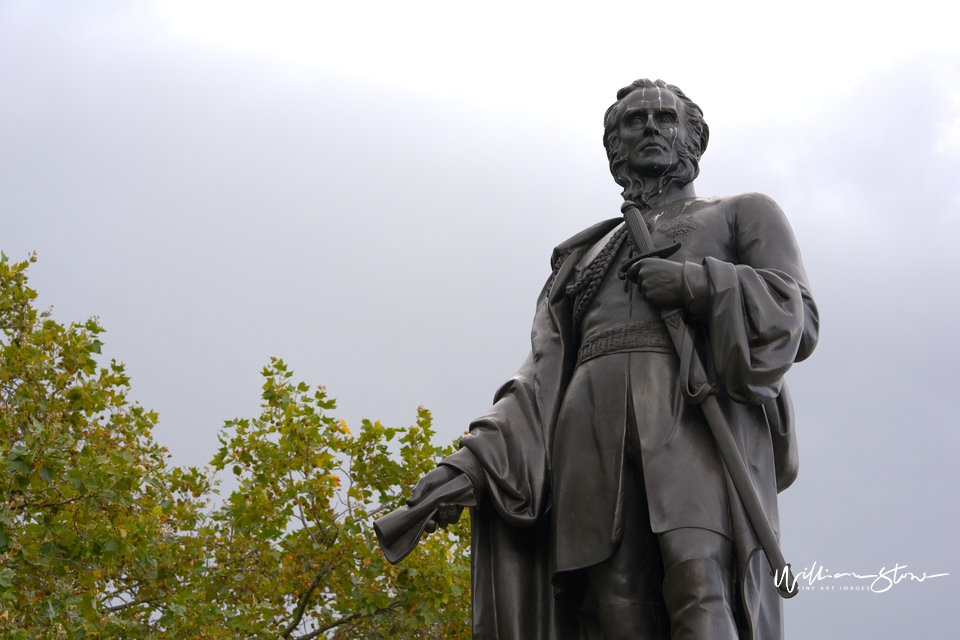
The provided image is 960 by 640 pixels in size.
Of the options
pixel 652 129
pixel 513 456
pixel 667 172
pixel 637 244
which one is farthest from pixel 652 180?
pixel 513 456

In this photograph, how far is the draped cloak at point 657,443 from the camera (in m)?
5.16

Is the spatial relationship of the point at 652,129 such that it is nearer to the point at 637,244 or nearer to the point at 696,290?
the point at 637,244

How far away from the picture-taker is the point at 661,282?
5.38 metres

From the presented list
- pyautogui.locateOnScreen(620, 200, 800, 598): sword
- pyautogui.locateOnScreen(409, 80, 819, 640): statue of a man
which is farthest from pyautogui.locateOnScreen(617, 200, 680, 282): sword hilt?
pyautogui.locateOnScreen(409, 80, 819, 640): statue of a man

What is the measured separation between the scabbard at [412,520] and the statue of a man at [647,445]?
4cm

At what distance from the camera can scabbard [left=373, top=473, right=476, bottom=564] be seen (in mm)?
5223

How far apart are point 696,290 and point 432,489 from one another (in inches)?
53.2

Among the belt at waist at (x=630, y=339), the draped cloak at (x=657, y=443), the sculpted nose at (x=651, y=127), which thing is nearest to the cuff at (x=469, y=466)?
the draped cloak at (x=657, y=443)

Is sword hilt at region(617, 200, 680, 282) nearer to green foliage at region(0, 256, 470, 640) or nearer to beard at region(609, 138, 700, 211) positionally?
beard at region(609, 138, 700, 211)

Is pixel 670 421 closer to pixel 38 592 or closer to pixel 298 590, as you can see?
→ pixel 38 592

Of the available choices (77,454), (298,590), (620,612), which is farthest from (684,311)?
(298,590)

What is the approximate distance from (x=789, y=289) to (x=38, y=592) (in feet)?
25.7

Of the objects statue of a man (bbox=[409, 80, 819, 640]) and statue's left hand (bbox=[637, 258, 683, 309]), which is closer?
statue of a man (bbox=[409, 80, 819, 640])

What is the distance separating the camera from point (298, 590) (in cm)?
1435
